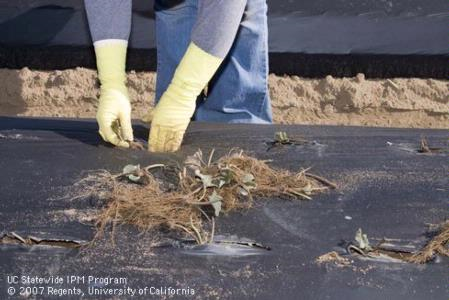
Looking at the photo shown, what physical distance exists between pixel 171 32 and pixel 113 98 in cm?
49

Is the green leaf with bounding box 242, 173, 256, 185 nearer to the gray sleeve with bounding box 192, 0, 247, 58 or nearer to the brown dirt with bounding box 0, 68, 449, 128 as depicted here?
the gray sleeve with bounding box 192, 0, 247, 58

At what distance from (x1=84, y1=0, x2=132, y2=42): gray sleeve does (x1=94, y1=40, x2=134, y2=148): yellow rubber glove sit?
17 mm

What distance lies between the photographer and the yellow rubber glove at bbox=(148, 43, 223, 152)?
65.5 inches

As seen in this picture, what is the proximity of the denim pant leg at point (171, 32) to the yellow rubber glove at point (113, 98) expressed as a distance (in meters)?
0.38

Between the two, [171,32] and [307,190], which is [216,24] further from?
[171,32]

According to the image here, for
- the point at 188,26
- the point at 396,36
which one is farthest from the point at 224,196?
the point at 396,36

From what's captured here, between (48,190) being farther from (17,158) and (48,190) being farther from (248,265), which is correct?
(248,265)

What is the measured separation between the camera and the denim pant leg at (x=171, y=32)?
2131mm

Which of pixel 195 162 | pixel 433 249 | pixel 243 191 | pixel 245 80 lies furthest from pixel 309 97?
pixel 433 249

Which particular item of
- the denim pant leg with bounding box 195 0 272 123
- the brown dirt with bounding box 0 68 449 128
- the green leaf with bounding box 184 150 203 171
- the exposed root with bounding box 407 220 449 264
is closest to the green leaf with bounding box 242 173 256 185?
the green leaf with bounding box 184 150 203 171

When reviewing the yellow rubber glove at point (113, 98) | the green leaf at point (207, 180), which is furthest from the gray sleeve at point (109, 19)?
the green leaf at point (207, 180)

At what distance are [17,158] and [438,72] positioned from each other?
7.35 feet

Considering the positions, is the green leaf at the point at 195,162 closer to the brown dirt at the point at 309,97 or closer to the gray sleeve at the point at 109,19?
the gray sleeve at the point at 109,19

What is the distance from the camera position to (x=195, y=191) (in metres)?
1.27
